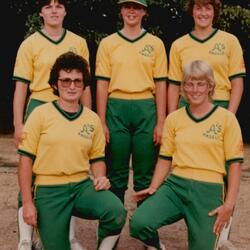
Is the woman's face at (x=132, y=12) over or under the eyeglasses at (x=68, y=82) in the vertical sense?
over

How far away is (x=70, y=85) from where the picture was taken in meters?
3.70

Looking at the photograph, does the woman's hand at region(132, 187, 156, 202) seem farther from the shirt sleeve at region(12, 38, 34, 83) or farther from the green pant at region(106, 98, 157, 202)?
the shirt sleeve at region(12, 38, 34, 83)

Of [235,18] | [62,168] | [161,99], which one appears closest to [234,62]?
[161,99]

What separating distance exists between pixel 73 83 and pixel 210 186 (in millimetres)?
1055

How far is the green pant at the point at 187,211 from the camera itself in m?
3.60

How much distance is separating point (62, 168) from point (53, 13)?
116 cm

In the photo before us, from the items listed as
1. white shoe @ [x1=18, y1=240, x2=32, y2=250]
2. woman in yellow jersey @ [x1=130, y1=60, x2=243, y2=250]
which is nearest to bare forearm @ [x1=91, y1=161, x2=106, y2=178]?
woman in yellow jersey @ [x1=130, y1=60, x2=243, y2=250]

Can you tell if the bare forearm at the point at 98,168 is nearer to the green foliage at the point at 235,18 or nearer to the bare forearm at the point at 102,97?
the bare forearm at the point at 102,97

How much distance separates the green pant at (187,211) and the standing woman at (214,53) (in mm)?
746

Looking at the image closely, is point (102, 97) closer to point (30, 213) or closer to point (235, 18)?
→ point (30, 213)

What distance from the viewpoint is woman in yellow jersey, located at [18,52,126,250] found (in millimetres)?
3625

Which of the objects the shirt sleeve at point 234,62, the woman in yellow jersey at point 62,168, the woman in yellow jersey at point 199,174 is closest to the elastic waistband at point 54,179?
the woman in yellow jersey at point 62,168

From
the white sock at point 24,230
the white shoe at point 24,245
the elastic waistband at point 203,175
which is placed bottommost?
the white shoe at point 24,245

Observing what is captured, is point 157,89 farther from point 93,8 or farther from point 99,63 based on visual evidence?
point 93,8
